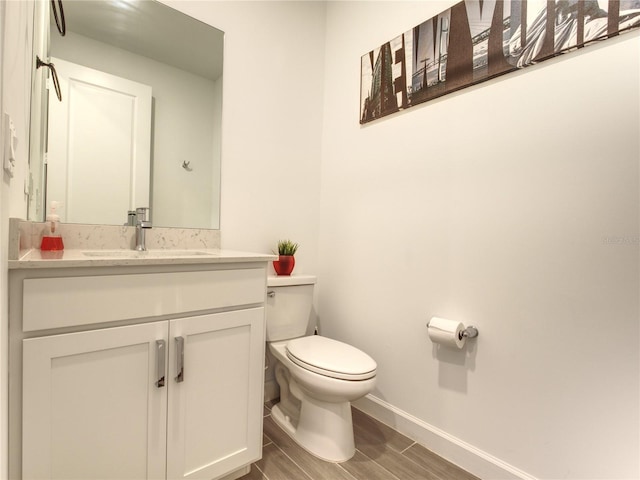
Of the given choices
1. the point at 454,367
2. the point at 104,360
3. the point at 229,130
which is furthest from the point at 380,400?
the point at 229,130

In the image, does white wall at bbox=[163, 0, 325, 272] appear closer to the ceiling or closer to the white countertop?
the ceiling

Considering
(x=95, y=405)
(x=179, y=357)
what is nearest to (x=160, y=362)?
(x=179, y=357)

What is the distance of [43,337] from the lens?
0.82 m

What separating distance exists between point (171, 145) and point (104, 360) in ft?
3.40

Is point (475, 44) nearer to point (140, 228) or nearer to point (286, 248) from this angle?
point (286, 248)

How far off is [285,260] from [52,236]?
102cm

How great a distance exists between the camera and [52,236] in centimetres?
116

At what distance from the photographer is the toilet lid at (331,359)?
50.9 inches

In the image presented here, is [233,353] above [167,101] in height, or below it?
below

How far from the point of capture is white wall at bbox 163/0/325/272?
170 centimetres

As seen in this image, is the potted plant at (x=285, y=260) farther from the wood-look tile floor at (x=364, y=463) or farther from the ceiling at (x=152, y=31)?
the ceiling at (x=152, y=31)

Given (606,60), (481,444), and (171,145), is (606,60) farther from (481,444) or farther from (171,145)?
(171,145)

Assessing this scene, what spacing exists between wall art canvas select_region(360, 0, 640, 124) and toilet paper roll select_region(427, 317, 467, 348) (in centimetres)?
102

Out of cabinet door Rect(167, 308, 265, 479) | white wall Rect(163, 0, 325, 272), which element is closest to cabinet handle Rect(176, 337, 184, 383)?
cabinet door Rect(167, 308, 265, 479)
